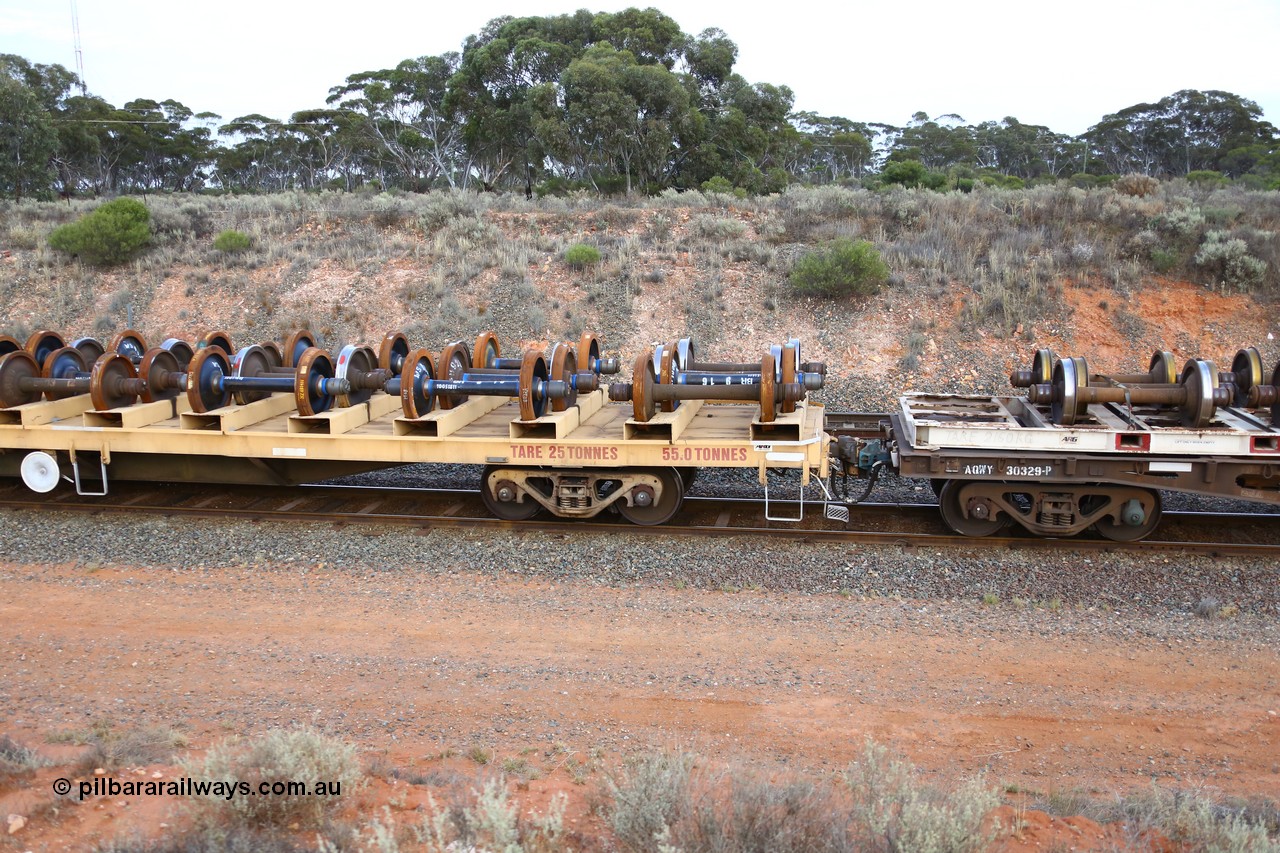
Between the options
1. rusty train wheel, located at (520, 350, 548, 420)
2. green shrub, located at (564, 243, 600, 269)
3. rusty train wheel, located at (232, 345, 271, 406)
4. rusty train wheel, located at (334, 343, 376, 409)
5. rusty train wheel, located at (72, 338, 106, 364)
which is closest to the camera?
rusty train wheel, located at (520, 350, 548, 420)

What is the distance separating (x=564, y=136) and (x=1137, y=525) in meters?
25.2

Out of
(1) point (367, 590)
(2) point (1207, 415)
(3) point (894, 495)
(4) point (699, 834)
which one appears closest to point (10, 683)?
(1) point (367, 590)

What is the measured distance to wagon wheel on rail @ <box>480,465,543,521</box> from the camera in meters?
10.5

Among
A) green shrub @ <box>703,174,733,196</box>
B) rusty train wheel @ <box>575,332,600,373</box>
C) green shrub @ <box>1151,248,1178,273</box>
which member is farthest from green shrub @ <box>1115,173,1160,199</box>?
rusty train wheel @ <box>575,332,600,373</box>

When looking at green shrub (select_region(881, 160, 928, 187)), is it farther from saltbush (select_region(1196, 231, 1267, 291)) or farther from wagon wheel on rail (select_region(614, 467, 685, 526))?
wagon wheel on rail (select_region(614, 467, 685, 526))

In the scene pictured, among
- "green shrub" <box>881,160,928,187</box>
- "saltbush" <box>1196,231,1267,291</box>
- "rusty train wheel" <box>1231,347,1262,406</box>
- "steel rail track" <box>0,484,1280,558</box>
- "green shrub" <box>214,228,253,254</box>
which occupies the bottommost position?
"steel rail track" <box>0,484,1280,558</box>

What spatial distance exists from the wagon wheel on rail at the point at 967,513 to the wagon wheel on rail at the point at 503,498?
464 centimetres

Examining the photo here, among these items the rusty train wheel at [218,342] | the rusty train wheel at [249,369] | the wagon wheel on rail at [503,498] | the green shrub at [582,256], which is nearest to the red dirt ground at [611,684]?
the wagon wheel on rail at [503,498]

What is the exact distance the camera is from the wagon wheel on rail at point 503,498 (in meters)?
10.5

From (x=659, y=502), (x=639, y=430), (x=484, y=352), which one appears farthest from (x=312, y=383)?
(x=659, y=502)

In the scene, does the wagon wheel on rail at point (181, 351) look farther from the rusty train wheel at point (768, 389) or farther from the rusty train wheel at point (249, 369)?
the rusty train wheel at point (768, 389)

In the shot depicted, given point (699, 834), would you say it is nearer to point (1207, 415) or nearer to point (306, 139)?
point (1207, 415)

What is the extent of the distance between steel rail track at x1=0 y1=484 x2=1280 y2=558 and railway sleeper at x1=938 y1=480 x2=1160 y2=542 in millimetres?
172

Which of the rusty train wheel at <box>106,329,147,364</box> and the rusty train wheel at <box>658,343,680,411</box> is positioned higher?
the rusty train wheel at <box>106,329,147,364</box>
